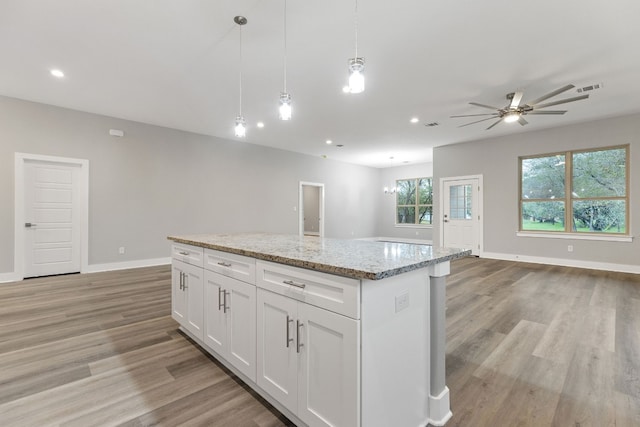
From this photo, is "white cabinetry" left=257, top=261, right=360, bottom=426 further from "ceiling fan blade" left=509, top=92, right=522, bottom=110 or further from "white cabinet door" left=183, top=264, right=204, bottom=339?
"ceiling fan blade" left=509, top=92, right=522, bottom=110

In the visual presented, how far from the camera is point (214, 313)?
2043 mm

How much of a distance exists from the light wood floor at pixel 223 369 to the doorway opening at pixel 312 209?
17.1ft

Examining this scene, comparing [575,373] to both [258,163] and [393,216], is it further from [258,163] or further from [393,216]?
[393,216]

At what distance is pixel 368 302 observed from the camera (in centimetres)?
116

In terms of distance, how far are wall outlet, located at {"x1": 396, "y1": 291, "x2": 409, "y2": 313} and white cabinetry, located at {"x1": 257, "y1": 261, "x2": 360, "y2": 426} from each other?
0.26 meters

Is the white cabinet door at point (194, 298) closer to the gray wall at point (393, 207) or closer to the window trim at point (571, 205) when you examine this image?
the window trim at point (571, 205)

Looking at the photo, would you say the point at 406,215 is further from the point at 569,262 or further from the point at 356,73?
the point at 356,73

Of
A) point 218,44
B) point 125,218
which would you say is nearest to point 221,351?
point 218,44

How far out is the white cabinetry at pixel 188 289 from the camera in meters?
2.24

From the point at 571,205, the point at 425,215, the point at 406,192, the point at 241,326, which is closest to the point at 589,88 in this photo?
the point at 571,205

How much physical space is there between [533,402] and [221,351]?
1.98 metres

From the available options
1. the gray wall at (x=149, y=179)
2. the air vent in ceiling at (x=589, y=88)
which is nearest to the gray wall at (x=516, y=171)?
the air vent in ceiling at (x=589, y=88)

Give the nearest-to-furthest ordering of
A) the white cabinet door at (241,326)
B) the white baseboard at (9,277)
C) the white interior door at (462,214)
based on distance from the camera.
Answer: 1. the white cabinet door at (241,326)
2. the white baseboard at (9,277)
3. the white interior door at (462,214)

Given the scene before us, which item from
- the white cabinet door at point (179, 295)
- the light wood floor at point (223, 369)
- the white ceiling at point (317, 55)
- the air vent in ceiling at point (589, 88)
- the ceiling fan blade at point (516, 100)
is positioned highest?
the white ceiling at point (317, 55)
